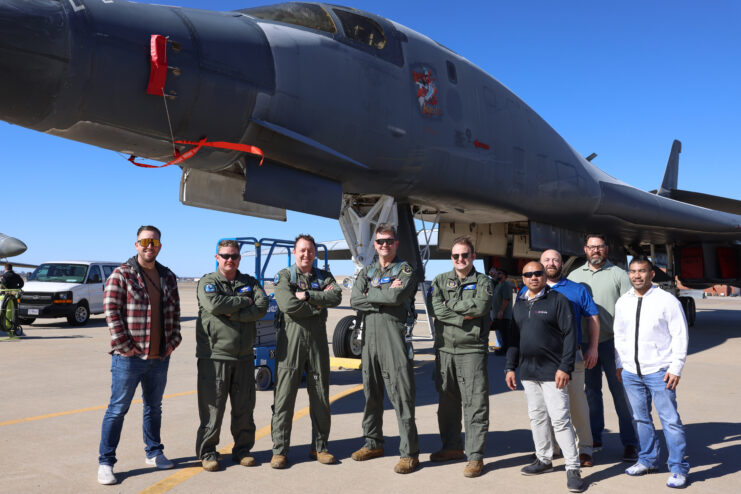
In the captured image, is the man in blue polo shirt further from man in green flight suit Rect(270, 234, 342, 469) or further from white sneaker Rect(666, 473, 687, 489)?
man in green flight suit Rect(270, 234, 342, 469)

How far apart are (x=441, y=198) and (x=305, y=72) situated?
2836mm

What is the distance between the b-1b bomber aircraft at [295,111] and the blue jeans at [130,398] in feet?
5.70

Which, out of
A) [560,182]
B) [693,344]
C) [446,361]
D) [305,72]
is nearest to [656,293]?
[446,361]

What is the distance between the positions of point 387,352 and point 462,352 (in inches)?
22.4

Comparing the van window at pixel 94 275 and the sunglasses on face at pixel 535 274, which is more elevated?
the van window at pixel 94 275

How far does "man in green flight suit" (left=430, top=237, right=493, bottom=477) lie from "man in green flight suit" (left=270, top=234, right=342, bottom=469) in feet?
2.80

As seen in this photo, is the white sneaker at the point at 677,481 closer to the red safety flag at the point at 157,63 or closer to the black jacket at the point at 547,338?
the black jacket at the point at 547,338

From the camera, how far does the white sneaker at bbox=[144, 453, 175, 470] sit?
3.91 meters

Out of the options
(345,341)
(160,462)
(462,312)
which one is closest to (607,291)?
(462,312)

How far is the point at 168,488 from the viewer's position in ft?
11.6

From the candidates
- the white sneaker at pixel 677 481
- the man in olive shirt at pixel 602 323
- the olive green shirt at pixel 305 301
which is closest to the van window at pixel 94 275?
the olive green shirt at pixel 305 301

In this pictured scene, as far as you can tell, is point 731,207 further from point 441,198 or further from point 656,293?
point 656,293

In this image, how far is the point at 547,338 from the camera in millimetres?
3945

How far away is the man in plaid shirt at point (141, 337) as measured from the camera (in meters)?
3.80
